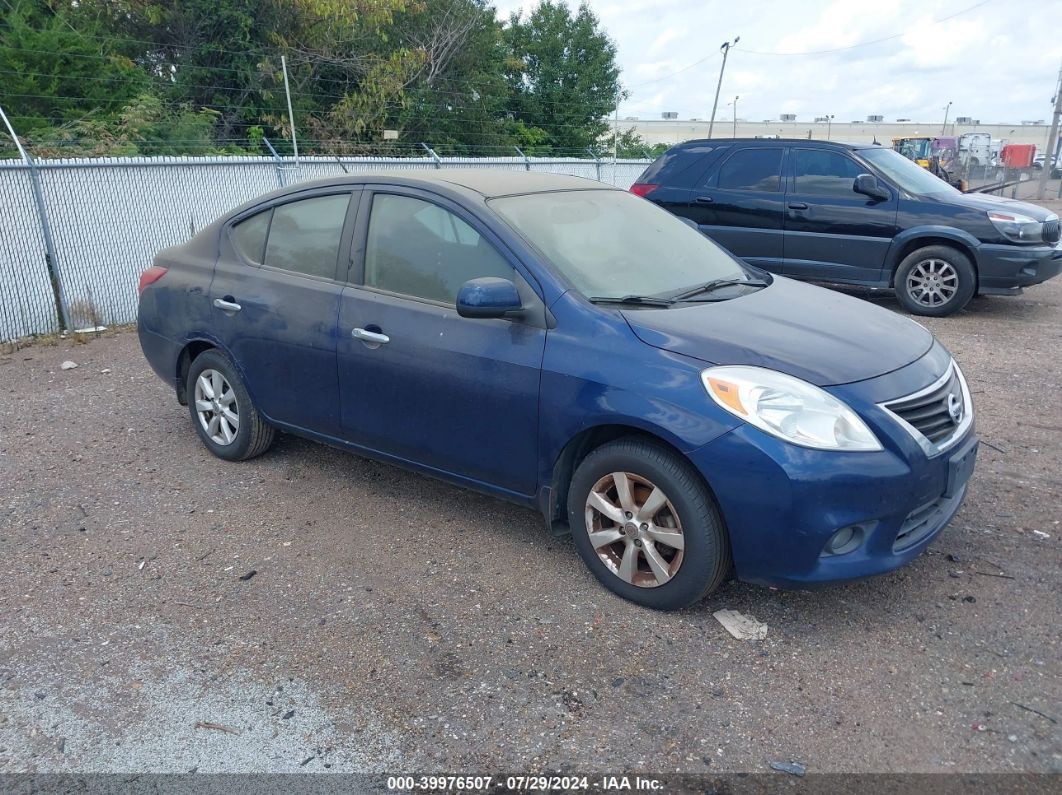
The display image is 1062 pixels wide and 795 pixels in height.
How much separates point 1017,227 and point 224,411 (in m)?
7.75

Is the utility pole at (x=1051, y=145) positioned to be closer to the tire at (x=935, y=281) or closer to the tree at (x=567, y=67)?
the tree at (x=567, y=67)

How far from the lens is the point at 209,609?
370 centimetres

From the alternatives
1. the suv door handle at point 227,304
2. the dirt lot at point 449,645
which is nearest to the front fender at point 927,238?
the dirt lot at point 449,645

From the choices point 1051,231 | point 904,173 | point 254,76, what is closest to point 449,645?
point 904,173

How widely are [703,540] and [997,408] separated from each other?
152 inches

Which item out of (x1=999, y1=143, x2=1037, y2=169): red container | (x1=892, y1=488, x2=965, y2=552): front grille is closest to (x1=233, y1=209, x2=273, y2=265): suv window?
(x1=892, y1=488, x2=965, y2=552): front grille

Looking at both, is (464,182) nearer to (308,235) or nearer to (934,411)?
(308,235)

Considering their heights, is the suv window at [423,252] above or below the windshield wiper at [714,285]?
above

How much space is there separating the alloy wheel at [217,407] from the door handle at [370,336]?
47.6 inches

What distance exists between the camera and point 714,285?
4234 millimetres

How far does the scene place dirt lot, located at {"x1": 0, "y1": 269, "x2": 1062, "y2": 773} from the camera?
9.30 feet

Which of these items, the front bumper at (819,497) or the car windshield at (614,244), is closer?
the front bumper at (819,497)

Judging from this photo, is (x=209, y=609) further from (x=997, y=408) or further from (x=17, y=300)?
(x=17, y=300)

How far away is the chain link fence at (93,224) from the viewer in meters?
8.55
